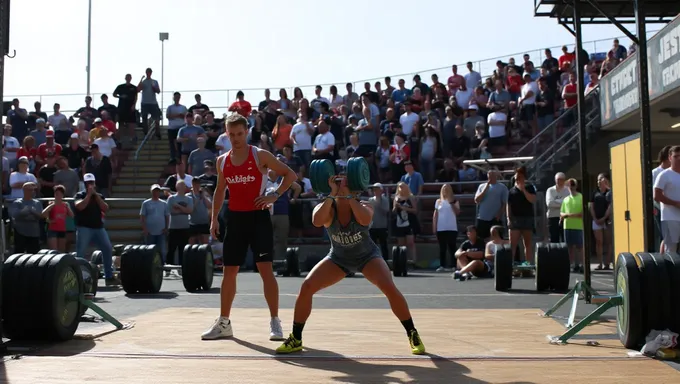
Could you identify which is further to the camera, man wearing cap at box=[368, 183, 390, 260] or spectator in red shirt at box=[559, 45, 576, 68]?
spectator in red shirt at box=[559, 45, 576, 68]

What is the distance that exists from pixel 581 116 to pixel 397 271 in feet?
27.2

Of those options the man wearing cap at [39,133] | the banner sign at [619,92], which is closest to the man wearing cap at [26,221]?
the man wearing cap at [39,133]

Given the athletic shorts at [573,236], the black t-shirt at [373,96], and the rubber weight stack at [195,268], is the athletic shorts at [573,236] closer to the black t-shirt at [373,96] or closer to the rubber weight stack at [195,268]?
the rubber weight stack at [195,268]

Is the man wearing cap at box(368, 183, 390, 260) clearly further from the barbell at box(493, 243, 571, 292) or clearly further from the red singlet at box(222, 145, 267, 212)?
the red singlet at box(222, 145, 267, 212)

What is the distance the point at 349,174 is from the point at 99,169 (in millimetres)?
17011

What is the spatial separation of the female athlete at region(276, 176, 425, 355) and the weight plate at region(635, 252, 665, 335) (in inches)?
64.9

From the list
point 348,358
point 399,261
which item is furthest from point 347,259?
point 399,261

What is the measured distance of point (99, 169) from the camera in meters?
22.4

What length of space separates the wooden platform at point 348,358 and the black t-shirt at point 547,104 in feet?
42.4

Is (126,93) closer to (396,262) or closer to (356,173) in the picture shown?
(396,262)

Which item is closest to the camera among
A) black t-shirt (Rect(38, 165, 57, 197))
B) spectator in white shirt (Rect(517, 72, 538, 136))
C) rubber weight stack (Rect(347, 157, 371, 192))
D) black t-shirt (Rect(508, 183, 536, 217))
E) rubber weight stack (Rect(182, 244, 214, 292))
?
rubber weight stack (Rect(347, 157, 371, 192))

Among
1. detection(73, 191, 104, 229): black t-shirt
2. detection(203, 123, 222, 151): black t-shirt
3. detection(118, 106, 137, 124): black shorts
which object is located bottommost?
detection(73, 191, 104, 229): black t-shirt

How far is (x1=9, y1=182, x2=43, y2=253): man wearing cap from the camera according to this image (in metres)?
16.9

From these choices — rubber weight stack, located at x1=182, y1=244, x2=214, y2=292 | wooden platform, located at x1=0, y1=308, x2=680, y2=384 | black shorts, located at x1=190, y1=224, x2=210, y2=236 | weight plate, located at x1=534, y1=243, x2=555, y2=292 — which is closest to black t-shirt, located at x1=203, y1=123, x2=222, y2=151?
black shorts, located at x1=190, y1=224, x2=210, y2=236
